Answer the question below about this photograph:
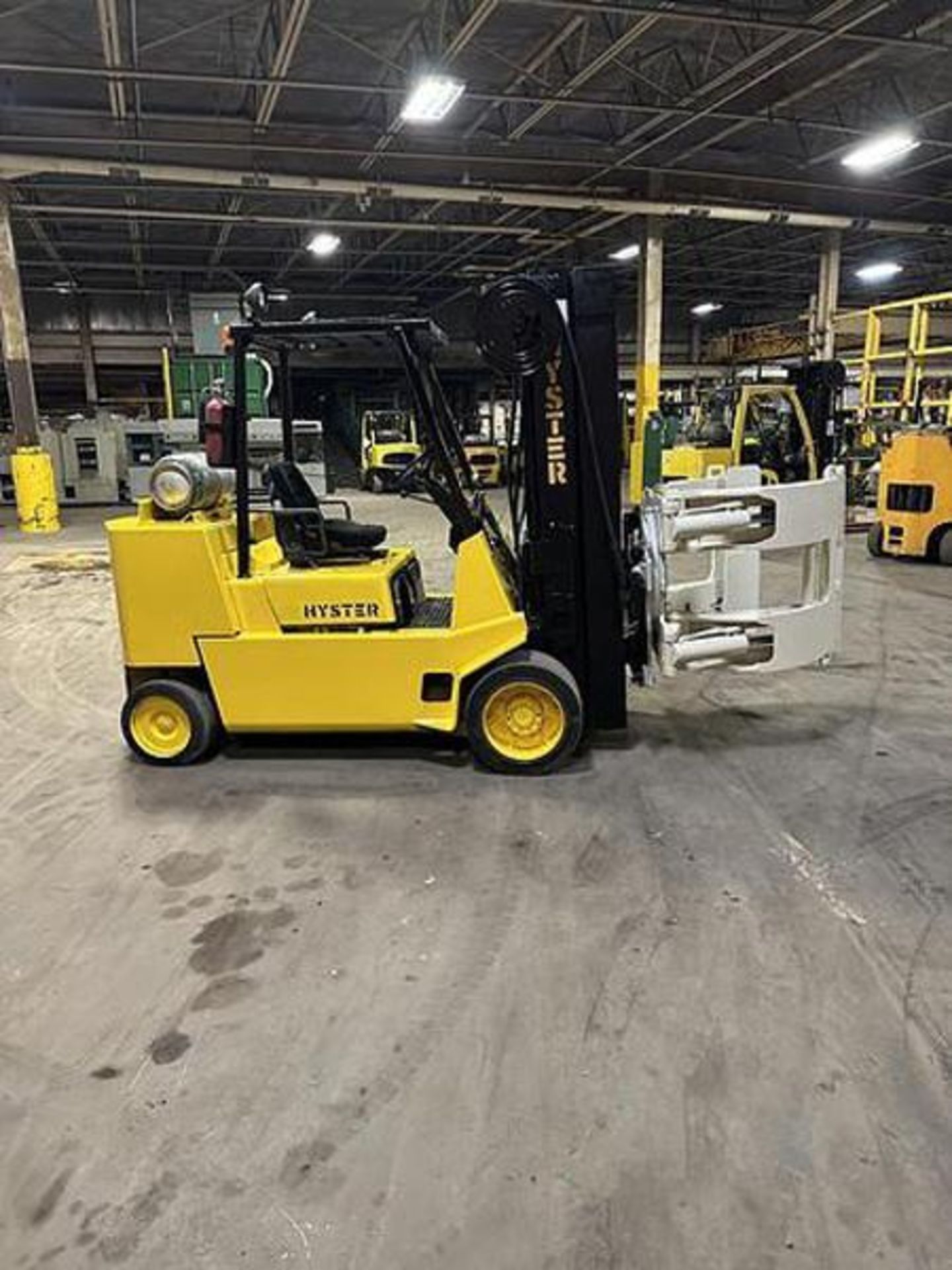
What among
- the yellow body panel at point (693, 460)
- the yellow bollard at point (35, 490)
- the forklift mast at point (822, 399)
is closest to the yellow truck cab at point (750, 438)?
the yellow body panel at point (693, 460)

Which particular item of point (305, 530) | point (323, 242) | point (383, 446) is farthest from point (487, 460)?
point (305, 530)

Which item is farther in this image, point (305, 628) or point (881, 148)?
point (881, 148)

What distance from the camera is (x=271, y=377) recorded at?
15.3ft

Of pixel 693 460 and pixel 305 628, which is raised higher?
pixel 693 460

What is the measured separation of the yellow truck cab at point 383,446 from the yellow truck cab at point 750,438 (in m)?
6.73

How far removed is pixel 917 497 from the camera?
9750 millimetres

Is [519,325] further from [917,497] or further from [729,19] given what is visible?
[917,497]

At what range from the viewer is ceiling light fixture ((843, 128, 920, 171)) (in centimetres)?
1095

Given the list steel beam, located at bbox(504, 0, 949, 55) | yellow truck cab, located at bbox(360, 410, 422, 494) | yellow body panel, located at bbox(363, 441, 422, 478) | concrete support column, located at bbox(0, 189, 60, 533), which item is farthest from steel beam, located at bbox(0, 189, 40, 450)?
steel beam, located at bbox(504, 0, 949, 55)

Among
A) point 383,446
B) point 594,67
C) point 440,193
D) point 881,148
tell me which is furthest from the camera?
point 383,446

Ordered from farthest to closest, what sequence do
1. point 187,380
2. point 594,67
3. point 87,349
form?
point 87,349 → point 187,380 → point 594,67

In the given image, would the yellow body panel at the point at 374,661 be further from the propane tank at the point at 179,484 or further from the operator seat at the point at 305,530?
the propane tank at the point at 179,484

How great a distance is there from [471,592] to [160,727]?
65.5 inches

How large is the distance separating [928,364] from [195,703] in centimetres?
2194
